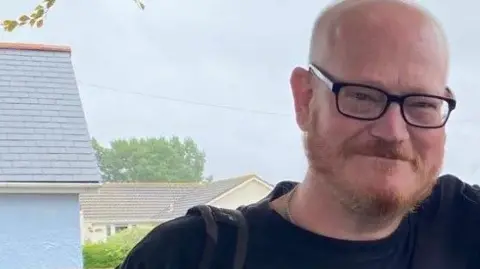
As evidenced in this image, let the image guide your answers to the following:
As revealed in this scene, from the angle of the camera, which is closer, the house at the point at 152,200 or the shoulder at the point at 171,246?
the shoulder at the point at 171,246

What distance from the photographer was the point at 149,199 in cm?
176

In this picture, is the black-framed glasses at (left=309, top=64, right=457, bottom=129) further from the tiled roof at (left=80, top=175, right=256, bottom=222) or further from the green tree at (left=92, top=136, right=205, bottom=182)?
the green tree at (left=92, top=136, right=205, bottom=182)

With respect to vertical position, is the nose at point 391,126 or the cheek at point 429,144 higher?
the nose at point 391,126

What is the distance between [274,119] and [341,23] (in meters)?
0.71

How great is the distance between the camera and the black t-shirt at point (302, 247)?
0.85 m

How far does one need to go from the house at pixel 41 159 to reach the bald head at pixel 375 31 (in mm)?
1091

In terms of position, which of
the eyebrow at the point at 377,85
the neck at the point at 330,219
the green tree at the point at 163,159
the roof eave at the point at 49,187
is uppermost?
the eyebrow at the point at 377,85

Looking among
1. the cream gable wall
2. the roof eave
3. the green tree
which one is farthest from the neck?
the roof eave

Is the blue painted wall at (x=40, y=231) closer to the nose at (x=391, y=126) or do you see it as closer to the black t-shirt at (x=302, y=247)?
the black t-shirt at (x=302, y=247)

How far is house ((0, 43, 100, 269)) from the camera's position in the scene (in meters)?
1.93

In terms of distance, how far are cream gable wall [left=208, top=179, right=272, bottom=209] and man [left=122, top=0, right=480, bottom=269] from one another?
1.70ft

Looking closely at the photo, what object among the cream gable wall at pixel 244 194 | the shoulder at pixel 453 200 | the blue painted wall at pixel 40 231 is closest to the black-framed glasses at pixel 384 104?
the shoulder at pixel 453 200

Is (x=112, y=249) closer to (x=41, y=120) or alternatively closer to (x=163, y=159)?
(x=163, y=159)

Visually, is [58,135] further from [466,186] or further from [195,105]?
[466,186]
